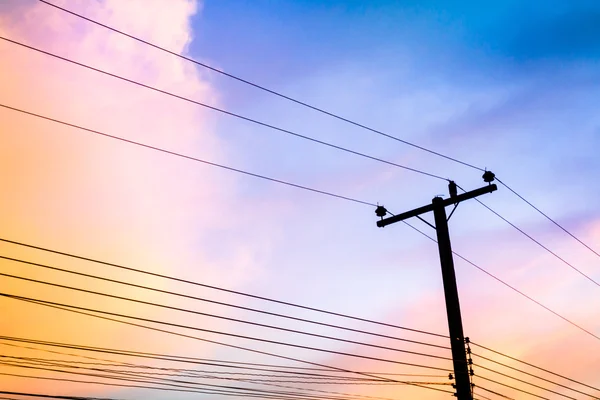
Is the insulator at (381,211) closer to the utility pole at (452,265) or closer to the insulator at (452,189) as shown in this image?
the utility pole at (452,265)

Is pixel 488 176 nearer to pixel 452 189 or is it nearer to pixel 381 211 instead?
pixel 452 189

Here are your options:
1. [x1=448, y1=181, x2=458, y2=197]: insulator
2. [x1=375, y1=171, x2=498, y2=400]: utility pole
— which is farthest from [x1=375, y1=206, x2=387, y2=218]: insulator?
[x1=448, y1=181, x2=458, y2=197]: insulator

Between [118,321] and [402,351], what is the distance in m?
8.92

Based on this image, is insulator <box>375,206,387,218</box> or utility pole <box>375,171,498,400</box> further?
insulator <box>375,206,387,218</box>

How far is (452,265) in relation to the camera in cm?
1808

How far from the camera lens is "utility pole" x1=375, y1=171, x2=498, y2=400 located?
55.4 ft

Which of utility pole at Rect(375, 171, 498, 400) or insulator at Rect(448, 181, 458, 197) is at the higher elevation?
insulator at Rect(448, 181, 458, 197)

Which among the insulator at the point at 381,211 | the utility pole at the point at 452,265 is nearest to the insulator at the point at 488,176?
the utility pole at the point at 452,265

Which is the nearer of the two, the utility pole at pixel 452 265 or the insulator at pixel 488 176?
the utility pole at pixel 452 265

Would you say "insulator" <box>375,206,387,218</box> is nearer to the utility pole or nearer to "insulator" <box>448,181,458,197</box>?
Result: the utility pole

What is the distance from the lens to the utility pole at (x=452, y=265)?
55.4 ft

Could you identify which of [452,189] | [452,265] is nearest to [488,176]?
[452,189]

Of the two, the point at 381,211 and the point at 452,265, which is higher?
the point at 381,211

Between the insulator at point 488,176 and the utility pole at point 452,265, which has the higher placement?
the insulator at point 488,176
